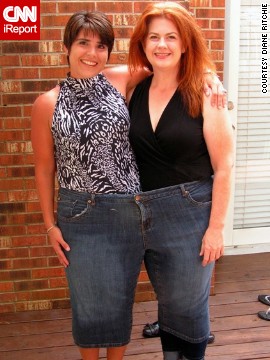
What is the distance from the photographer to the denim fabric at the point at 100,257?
1.81 metres

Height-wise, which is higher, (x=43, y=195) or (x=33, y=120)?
(x=33, y=120)

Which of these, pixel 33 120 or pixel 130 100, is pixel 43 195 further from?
pixel 130 100

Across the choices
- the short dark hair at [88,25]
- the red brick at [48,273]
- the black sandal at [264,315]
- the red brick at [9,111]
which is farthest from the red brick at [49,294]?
the short dark hair at [88,25]

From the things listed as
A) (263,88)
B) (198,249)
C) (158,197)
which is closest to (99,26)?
(158,197)

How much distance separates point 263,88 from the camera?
3748 millimetres

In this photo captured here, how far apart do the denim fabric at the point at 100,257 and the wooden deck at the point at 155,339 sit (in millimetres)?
821

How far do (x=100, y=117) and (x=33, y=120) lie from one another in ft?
0.88

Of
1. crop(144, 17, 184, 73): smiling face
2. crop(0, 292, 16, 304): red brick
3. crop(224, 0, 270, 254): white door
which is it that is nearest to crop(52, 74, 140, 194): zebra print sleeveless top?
crop(144, 17, 184, 73): smiling face

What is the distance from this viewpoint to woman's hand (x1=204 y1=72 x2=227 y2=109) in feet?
5.74

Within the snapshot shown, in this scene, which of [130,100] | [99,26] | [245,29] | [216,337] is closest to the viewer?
[99,26]

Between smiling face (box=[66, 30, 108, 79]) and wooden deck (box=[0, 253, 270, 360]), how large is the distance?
1587mm

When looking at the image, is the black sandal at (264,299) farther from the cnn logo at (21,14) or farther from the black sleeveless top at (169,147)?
the cnn logo at (21,14)

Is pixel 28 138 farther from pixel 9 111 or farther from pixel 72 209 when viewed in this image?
pixel 72 209

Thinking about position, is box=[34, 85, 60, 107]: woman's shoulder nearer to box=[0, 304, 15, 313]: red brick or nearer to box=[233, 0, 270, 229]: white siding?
box=[0, 304, 15, 313]: red brick
